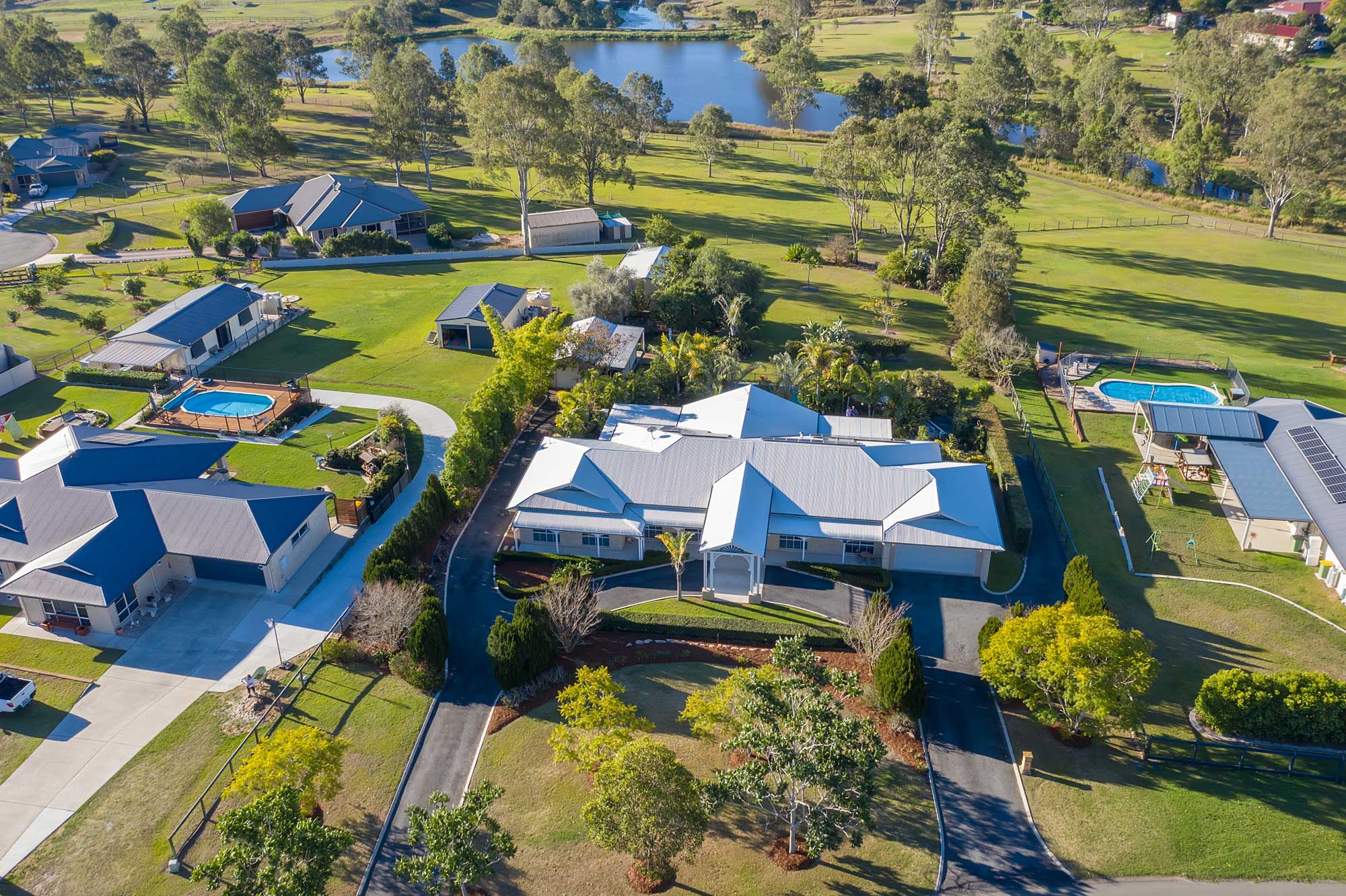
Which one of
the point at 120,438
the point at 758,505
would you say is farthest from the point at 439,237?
the point at 758,505

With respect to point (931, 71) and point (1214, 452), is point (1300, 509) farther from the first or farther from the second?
point (931, 71)

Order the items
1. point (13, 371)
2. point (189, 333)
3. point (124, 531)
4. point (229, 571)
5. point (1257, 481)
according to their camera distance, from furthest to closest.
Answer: point (189, 333), point (13, 371), point (1257, 481), point (229, 571), point (124, 531)

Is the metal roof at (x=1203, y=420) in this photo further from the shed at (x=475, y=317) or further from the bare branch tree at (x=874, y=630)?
the shed at (x=475, y=317)

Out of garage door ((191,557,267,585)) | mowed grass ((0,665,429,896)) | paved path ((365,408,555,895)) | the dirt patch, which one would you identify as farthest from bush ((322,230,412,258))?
the dirt patch

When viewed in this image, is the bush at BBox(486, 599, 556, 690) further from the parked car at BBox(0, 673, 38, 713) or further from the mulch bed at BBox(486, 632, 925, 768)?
the parked car at BBox(0, 673, 38, 713)

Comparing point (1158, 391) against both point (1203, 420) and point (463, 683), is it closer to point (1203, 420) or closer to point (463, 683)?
point (1203, 420)

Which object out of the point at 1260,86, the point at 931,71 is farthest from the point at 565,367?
the point at 931,71
